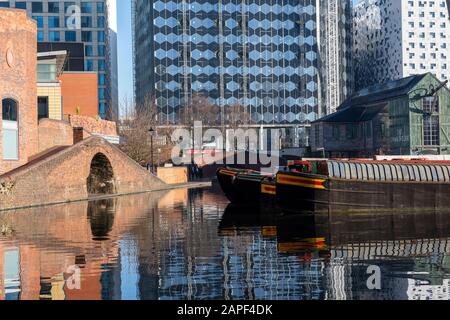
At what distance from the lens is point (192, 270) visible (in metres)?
16.1

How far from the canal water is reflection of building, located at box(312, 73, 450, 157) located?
48.9m

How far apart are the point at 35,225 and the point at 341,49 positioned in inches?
4523

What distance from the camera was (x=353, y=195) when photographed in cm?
3045

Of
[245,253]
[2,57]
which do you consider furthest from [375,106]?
Answer: [245,253]

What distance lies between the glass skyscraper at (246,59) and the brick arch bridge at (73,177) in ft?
227

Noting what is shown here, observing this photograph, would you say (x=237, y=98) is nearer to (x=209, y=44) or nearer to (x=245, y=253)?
(x=209, y=44)

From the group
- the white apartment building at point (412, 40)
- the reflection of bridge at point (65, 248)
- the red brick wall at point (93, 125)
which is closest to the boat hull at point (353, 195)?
the reflection of bridge at point (65, 248)

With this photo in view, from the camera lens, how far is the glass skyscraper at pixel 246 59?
124 m

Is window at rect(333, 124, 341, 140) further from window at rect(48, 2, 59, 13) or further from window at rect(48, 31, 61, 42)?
window at rect(48, 2, 59, 13)

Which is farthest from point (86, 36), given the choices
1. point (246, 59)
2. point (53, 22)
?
point (246, 59)

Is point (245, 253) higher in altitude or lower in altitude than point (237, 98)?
lower

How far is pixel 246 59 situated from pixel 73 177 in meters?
86.2

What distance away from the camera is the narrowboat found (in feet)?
98.0

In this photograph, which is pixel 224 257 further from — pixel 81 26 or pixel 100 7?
pixel 100 7
